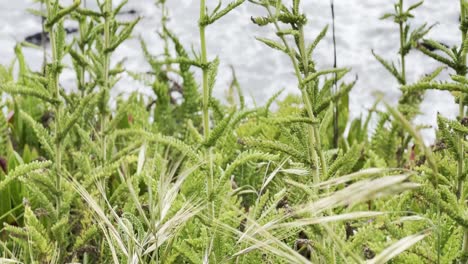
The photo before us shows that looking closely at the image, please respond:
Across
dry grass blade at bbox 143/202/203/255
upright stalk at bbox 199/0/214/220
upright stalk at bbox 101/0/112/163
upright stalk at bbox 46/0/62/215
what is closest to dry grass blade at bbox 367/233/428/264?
dry grass blade at bbox 143/202/203/255

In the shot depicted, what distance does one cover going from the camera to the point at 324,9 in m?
4.93

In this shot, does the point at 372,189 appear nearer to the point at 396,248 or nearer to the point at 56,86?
the point at 396,248

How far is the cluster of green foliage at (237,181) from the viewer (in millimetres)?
1092

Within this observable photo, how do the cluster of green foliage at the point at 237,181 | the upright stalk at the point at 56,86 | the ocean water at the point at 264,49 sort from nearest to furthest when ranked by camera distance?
the cluster of green foliage at the point at 237,181 < the upright stalk at the point at 56,86 < the ocean water at the point at 264,49

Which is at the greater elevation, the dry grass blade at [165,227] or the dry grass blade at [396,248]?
the dry grass blade at [396,248]

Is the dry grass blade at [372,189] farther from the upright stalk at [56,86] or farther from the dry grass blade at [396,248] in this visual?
the upright stalk at [56,86]

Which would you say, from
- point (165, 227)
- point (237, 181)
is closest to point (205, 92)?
point (165, 227)

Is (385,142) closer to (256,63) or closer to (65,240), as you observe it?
(65,240)

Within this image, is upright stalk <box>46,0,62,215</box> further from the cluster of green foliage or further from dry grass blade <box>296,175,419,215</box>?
dry grass blade <box>296,175,419,215</box>

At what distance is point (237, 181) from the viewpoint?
2.53 meters

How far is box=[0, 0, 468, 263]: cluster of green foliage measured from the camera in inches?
43.0

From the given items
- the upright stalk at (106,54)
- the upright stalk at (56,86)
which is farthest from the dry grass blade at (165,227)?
the upright stalk at (106,54)

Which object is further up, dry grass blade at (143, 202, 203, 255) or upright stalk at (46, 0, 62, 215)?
upright stalk at (46, 0, 62, 215)

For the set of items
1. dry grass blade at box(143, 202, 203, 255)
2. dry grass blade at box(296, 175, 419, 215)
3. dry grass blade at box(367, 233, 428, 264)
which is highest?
dry grass blade at box(296, 175, 419, 215)
